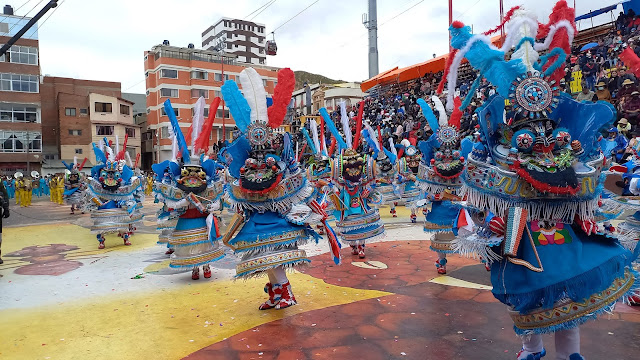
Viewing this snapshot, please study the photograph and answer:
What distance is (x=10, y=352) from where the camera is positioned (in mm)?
3754

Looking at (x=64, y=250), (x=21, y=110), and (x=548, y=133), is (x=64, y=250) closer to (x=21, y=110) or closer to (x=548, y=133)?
(x=548, y=133)

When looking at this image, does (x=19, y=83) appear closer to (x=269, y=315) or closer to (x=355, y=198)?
(x=355, y=198)

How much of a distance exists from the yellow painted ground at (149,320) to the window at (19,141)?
1303 inches

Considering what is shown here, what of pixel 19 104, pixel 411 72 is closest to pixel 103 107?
pixel 19 104

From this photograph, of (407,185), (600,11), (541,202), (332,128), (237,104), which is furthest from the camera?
(600,11)

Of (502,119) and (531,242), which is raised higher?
(502,119)

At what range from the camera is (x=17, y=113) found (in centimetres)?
3209

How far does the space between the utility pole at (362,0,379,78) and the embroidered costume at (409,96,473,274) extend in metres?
22.6

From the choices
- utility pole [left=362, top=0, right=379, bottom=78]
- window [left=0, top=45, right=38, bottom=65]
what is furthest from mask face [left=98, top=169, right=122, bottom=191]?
window [left=0, top=45, right=38, bottom=65]

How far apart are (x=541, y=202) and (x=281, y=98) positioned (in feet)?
10.3

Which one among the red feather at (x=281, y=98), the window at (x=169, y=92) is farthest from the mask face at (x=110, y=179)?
the window at (x=169, y=92)

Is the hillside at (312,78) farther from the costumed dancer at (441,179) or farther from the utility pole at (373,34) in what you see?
the costumed dancer at (441,179)

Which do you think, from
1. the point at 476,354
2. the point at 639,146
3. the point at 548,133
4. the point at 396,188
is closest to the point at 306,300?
the point at 476,354

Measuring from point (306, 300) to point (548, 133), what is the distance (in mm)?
3266
